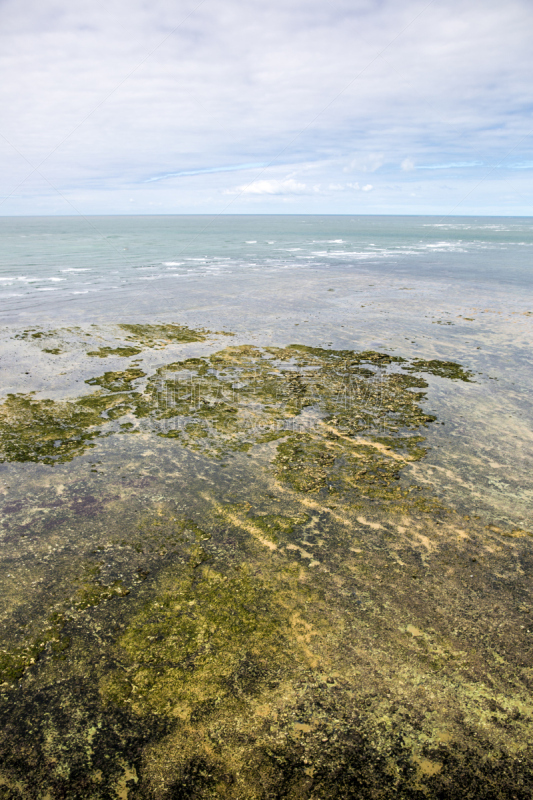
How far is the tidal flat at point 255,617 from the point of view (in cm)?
348

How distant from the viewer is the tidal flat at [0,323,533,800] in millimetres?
3480

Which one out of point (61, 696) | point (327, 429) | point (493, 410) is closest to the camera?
point (61, 696)

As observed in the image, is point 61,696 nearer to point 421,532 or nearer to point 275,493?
point 275,493

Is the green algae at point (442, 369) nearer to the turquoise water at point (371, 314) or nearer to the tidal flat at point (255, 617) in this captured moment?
the turquoise water at point (371, 314)

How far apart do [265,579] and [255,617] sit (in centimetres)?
54

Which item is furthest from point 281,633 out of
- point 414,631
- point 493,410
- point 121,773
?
point 493,410

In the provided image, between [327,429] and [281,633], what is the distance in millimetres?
4893

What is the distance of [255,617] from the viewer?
4.71 m

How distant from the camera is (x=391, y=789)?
131 inches

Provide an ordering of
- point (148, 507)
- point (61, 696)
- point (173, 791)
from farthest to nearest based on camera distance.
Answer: point (148, 507)
point (61, 696)
point (173, 791)

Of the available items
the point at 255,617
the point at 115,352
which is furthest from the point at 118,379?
the point at 255,617

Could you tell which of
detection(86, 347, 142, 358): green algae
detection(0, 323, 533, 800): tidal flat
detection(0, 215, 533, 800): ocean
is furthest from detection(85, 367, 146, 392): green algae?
detection(0, 323, 533, 800): tidal flat

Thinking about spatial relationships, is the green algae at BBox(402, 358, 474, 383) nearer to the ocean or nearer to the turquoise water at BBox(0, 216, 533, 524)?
the ocean

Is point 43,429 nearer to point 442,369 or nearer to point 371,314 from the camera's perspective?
point 442,369
